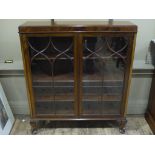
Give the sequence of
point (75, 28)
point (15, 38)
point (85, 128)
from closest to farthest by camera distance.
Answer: point (75, 28)
point (15, 38)
point (85, 128)

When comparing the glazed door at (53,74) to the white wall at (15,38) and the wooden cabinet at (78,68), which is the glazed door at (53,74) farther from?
the white wall at (15,38)

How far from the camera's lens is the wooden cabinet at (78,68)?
1312 mm

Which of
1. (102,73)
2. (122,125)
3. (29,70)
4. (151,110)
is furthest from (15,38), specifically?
(151,110)

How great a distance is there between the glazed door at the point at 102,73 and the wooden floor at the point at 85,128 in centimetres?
20

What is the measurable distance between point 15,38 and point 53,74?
1.64ft

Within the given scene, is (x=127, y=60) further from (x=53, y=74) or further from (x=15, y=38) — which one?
(x=15, y=38)

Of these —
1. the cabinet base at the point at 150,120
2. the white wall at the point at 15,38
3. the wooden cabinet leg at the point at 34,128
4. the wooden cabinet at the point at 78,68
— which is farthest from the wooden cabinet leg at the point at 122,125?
the wooden cabinet leg at the point at 34,128

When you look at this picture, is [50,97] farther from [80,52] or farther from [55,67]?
[80,52]

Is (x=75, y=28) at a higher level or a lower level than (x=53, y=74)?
higher

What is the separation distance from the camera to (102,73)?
154cm

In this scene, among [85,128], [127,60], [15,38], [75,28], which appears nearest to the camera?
[75,28]

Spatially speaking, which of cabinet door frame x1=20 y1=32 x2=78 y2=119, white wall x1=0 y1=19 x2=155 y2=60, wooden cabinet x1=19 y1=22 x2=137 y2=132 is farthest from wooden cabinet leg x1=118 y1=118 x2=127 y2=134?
white wall x1=0 y1=19 x2=155 y2=60

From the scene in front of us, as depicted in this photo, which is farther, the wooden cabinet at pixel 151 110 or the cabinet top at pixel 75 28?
the wooden cabinet at pixel 151 110

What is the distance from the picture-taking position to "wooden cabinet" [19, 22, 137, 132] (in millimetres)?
1312
